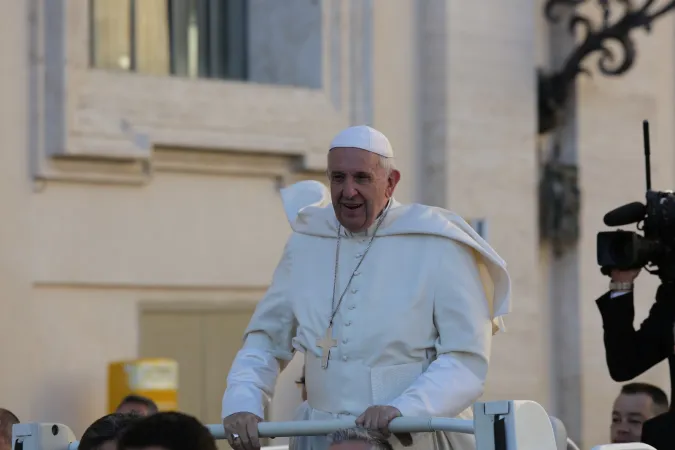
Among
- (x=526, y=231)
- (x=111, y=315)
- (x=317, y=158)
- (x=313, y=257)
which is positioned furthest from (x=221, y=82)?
(x=313, y=257)

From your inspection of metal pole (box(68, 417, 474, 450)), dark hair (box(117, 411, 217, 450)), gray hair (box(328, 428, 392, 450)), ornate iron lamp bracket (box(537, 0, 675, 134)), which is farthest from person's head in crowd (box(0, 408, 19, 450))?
ornate iron lamp bracket (box(537, 0, 675, 134))

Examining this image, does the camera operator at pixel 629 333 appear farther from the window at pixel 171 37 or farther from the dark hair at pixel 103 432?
the window at pixel 171 37

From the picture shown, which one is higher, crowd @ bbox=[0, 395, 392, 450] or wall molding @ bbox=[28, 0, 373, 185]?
wall molding @ bbox=[28, 0, 373, 185]

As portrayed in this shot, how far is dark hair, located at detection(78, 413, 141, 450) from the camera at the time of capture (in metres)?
4.96

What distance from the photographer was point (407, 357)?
17.3 ft

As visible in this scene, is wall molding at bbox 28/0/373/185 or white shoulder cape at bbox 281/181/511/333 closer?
white shoulder cape at bbox 281/181/511/333

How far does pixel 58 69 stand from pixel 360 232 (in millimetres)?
4607

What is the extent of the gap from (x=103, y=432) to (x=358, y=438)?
81cm

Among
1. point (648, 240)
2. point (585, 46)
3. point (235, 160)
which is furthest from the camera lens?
point (585, 46)

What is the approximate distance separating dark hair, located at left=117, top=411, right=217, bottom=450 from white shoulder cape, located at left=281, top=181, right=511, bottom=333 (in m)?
1.55

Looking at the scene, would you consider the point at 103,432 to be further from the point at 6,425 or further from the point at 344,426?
the point at 6,425

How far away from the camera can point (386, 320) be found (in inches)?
208

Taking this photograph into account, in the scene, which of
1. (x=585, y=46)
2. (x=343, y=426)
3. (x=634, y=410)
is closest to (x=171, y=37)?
(x=585, y=46)

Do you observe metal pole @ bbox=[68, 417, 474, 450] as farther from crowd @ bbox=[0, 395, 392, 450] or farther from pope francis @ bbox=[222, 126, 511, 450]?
pope francis @ bbox=[222, 126, 511, 450]
